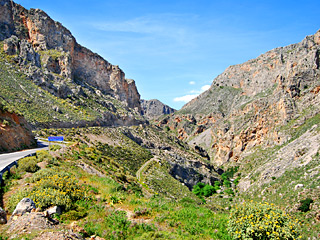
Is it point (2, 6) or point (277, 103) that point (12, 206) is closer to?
point (2, 6)

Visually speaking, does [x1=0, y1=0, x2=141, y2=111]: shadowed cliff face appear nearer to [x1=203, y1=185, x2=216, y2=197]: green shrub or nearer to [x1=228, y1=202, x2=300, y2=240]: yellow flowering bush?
[x1=203, y1=185, x2=216, y2=197]: green shrub

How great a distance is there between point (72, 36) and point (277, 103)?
74252 mm

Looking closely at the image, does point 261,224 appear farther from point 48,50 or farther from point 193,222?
point 48,50

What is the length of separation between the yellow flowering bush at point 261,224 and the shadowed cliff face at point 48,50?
5750cm

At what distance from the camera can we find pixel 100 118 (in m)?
64.2

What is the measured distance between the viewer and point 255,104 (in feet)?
327

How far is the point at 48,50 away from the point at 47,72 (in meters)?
13.7

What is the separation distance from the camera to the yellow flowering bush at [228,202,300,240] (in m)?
9.29

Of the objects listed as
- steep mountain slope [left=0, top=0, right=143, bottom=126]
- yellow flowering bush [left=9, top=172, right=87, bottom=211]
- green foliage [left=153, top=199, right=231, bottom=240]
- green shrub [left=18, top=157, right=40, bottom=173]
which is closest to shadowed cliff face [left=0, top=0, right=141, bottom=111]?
steep mountain slope [left=0, top=0, right=143, bottom=126]

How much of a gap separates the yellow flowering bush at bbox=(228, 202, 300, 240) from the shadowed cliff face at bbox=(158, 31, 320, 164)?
205ft

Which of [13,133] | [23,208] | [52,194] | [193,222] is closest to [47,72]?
[13,133]

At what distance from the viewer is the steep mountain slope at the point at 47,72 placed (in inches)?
1933

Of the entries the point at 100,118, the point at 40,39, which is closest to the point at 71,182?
the point at 100,118

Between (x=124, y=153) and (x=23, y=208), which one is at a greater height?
(x=23, y=208)
